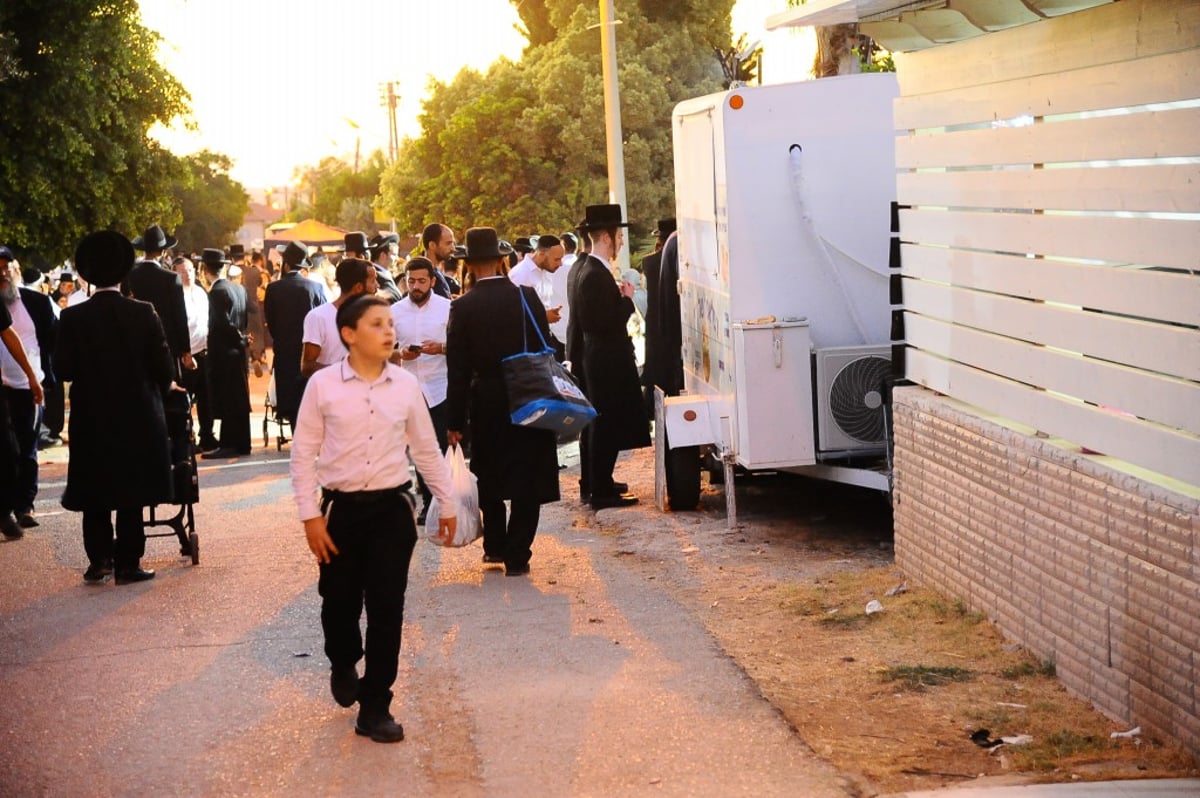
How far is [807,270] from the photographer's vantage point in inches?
426

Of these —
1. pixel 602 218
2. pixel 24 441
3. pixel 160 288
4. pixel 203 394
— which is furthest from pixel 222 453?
pixel 602 218

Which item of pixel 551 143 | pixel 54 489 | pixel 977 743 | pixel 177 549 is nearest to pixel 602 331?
pixel 177 549

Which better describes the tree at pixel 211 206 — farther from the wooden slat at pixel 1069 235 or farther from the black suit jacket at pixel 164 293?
the wooden slat at pixel 1069 235

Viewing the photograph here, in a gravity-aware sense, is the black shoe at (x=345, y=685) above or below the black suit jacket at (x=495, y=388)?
below

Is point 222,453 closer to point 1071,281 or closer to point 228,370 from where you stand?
point 228,370

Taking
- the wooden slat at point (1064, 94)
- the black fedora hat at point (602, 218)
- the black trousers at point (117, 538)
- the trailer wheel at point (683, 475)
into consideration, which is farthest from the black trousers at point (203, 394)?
the wooden slat at point (1064, 94)

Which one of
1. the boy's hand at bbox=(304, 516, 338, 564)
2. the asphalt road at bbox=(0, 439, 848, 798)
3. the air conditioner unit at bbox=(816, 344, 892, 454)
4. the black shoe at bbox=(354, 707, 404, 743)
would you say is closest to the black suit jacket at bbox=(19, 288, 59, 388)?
the asphalt road at bbox=(0, 439, 848, 798)

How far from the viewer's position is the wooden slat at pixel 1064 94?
19.6 feet

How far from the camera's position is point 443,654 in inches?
322

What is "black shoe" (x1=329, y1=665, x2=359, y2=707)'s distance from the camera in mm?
7082

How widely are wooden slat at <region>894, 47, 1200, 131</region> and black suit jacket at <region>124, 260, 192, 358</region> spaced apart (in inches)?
291

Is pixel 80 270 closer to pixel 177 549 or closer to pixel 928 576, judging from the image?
pixel 177 549

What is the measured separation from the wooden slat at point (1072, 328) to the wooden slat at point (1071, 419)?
0.22 metres

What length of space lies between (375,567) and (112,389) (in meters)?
4.00
